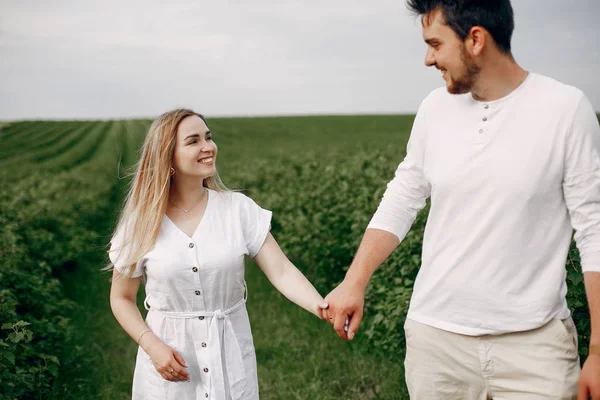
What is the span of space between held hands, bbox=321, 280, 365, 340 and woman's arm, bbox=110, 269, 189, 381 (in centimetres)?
70

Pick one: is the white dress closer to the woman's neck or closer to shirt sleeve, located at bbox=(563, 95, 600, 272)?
the woman's neck

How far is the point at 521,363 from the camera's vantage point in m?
2.28

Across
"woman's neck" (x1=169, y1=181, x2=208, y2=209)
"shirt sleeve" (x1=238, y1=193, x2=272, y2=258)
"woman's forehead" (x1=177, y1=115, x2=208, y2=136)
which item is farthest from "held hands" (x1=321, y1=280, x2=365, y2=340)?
"woman's forehead" (x1=177, y1=115, x2=208, y2=136)

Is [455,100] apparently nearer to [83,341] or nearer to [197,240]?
[197,240]

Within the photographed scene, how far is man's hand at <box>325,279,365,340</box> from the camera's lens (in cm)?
273

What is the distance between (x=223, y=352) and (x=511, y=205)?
4.73 feet

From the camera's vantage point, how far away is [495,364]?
91.7 inches

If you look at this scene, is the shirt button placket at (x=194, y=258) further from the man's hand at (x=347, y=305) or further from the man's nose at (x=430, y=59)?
the man's nose at (x=430, y=59)

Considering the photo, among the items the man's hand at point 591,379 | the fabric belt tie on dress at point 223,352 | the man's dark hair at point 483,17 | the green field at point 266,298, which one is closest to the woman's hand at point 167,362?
the fabric belt tie on dress at point 223,352

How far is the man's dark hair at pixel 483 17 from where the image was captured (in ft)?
7.63

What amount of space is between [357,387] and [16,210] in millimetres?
5722

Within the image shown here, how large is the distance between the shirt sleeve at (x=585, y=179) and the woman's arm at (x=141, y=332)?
5.57 ft

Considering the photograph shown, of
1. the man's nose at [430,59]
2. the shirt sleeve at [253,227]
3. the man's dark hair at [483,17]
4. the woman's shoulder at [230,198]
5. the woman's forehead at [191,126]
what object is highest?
the man's dark hair at [483,17]

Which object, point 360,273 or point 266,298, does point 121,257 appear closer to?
point 360,273
